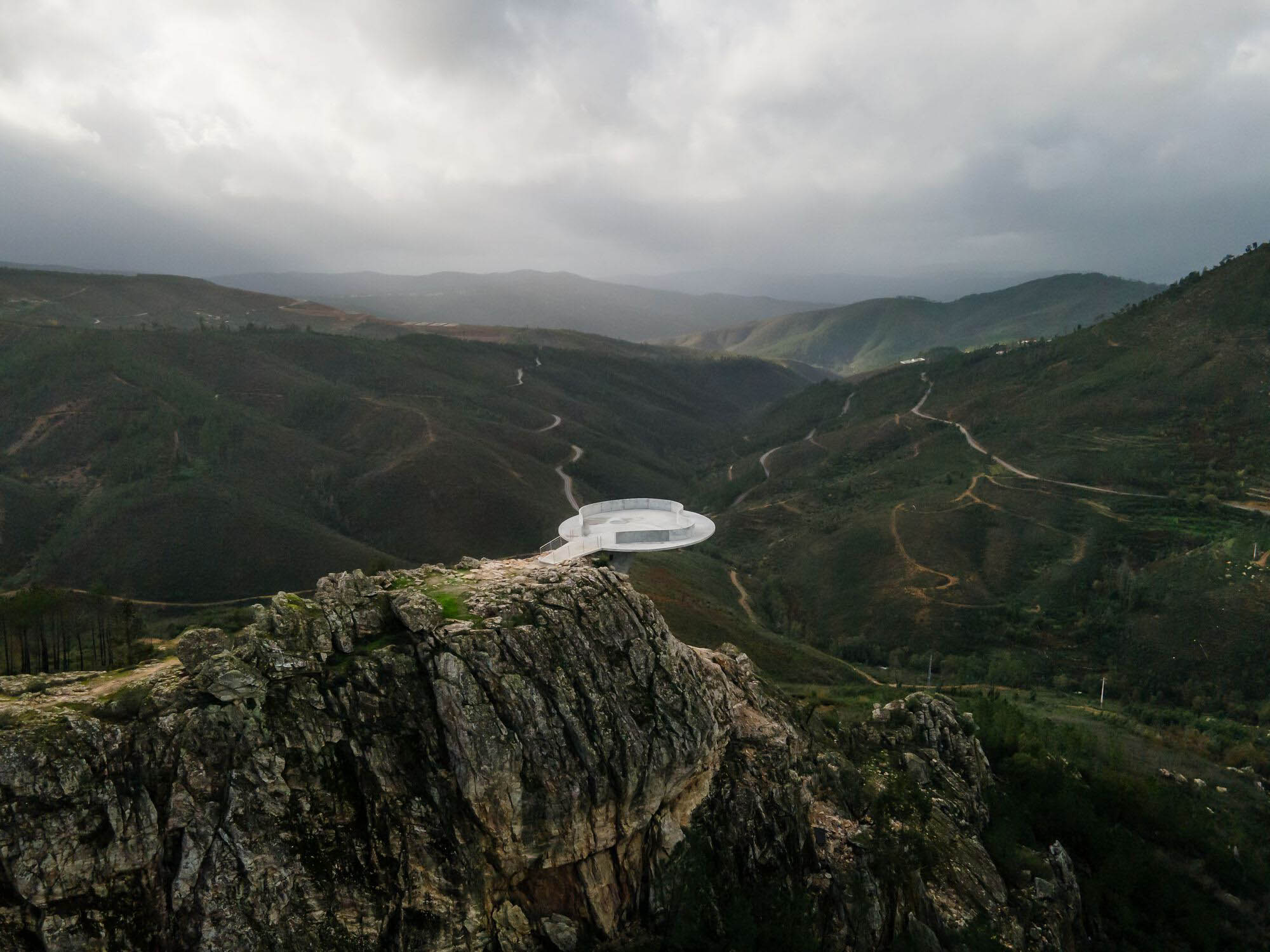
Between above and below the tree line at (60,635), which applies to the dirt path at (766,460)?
below

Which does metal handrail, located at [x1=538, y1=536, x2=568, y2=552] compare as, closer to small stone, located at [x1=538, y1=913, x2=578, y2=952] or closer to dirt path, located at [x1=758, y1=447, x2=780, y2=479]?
small stone, located at [x1=538, y1=913, x2=578, y2=952]

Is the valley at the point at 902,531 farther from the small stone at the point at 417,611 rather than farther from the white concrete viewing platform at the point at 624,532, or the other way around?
the white concrete viewing platform at the point at 624,532

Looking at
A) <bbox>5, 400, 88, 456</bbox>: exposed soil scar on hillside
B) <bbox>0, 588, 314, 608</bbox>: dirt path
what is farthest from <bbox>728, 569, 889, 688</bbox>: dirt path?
<bbox>5, 400, 88, 456</bbox>: exposed soil scar on hillside

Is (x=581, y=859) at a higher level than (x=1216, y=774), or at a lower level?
higher

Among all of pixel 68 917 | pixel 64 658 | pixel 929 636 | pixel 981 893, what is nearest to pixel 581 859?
pixel 68 917

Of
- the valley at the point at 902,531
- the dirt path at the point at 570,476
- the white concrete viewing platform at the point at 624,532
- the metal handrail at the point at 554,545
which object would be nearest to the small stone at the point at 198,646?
the valley at the point at 902,531

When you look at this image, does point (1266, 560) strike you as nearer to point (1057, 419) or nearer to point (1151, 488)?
point (1151, 488)
